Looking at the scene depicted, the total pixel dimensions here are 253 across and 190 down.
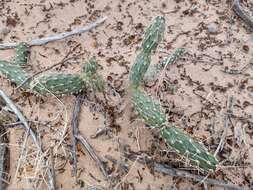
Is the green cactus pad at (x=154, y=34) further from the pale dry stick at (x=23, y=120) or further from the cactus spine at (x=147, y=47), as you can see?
the pale dry stick at (x=23, y=120)

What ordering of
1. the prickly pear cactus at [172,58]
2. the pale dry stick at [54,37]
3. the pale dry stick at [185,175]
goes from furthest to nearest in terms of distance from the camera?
the pale dry stick at [54,37] → the prickly pear cactus at [172,58] → the pale dry stick at [185,175]

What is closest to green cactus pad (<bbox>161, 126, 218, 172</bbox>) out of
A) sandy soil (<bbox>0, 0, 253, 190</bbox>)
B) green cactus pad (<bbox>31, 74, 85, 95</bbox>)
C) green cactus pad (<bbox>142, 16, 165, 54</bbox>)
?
sandy soil (<bbox>0, 0, 253, 190</bbox>)

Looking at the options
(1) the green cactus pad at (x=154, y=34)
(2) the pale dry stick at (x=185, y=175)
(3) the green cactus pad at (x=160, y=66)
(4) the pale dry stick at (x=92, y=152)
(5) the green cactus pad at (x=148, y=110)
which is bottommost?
(2) the pale dry stick at (x=185, y=175)

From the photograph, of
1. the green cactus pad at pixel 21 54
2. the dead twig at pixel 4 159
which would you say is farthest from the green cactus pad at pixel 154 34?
the dead twig at pixel 4 159

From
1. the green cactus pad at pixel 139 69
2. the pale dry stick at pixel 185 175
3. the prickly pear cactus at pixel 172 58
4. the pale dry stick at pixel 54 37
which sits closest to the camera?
the pale dry stick at pixel 185 175

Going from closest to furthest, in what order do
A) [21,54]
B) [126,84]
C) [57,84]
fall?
[57,84], [126,84], [21,54]

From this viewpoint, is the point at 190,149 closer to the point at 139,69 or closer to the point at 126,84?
the point at 139,69

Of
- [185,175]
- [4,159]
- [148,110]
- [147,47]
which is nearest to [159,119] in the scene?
[148,110]
